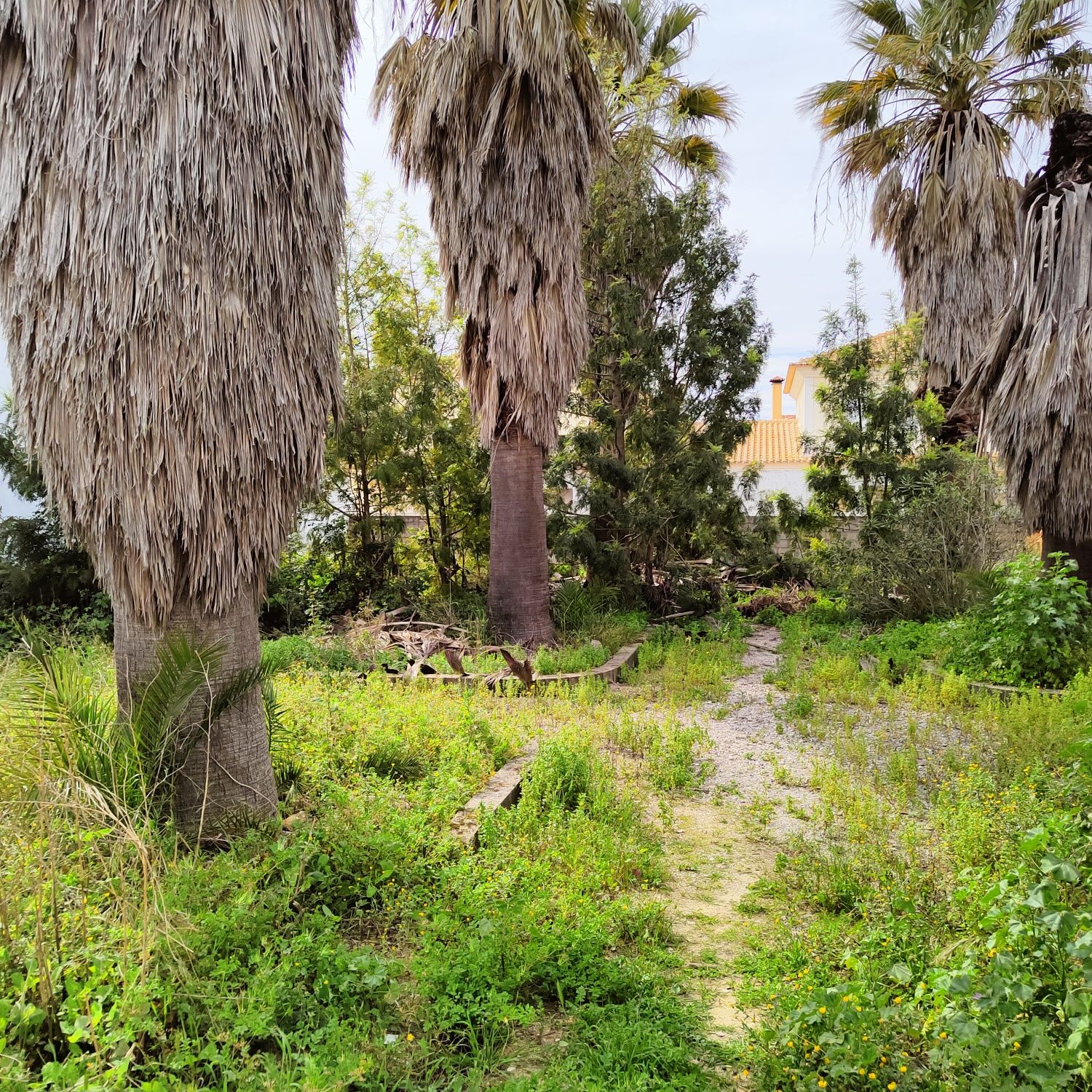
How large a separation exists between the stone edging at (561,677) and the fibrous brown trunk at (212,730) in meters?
3.39

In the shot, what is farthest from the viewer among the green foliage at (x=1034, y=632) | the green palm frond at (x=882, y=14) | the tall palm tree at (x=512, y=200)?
the green palm frond at (x=882, y=14)

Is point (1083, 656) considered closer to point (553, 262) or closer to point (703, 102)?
point (553, 262)

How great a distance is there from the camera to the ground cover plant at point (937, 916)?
6.81 feet

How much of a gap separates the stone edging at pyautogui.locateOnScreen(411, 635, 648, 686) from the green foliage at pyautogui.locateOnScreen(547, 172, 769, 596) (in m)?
2.41

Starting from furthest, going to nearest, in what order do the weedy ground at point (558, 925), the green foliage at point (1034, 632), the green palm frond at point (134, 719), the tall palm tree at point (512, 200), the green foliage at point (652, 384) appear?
1. the green foliage at point (652, 384)
2. the tall palm tree at point (512, 200)
3. the green foliage at point (1034, 632)
4. the green palm frond at point (134, 719)
5. the weedy ground at point (558, 925)

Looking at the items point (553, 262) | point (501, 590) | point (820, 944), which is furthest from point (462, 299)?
point (820, 944)

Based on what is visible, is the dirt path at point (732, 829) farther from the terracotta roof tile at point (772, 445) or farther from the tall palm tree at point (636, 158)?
the terracotta roof tile at point (772, 445)

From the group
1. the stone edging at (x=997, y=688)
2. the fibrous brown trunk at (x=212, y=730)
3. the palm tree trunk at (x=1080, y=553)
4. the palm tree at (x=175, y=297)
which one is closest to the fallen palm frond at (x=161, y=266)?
the palm tree at (x=175, y=297)

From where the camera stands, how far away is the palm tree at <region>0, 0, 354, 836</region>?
335 cm

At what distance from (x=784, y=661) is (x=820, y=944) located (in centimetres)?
615

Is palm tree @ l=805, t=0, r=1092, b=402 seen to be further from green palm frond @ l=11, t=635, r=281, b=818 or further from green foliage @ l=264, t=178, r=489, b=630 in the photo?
green palm frond @ l=11, t=635, r=281, b=818

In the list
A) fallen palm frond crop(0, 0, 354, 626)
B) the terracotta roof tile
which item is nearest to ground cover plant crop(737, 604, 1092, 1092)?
fallen palm frond crop(0, 0, 354, 626)

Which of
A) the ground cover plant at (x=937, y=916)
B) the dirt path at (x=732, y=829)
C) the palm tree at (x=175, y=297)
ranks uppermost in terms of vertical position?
the palm tree at (x=175, y=297)

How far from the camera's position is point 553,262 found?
8820mm
